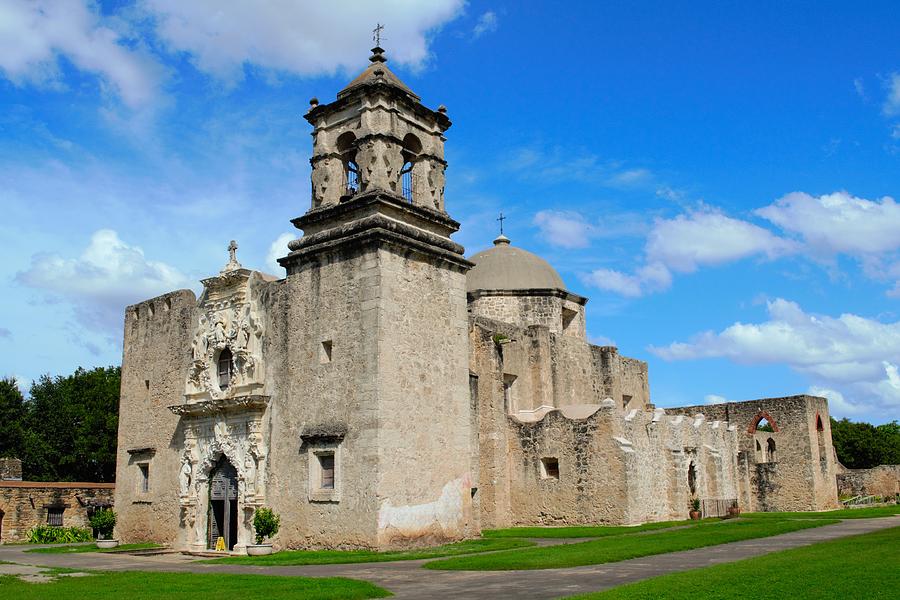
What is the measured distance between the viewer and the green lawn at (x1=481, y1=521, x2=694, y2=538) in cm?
2272

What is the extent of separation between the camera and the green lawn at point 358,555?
18125 millimetres

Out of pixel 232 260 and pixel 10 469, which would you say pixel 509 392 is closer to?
pixel 232 260

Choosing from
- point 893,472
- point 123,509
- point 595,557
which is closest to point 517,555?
point 595,557

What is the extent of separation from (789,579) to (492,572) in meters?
5.12

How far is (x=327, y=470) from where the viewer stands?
817 inches

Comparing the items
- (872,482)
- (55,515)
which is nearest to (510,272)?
(55,515)

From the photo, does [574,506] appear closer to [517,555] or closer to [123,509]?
[517,555]

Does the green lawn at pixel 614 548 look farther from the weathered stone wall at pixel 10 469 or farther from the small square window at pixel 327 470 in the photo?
the weathered stone wall at pixel 10 469

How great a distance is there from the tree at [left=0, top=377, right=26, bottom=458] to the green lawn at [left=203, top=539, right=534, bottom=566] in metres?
29.6

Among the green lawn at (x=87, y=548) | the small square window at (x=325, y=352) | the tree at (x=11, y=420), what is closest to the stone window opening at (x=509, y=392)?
the small square window at (x=325, y=352)

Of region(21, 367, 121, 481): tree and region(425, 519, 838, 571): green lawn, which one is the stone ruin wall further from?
region(21, 367, 121, 481): tree

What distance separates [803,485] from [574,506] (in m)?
15.8

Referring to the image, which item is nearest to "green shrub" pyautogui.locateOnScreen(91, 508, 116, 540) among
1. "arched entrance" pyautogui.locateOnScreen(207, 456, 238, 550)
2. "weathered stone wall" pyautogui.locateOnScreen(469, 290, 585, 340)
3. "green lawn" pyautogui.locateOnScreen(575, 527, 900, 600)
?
"arched entrance" pyautogui.locateOnScreen(207, 456, 238, 550)

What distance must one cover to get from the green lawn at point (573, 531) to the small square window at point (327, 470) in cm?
517
